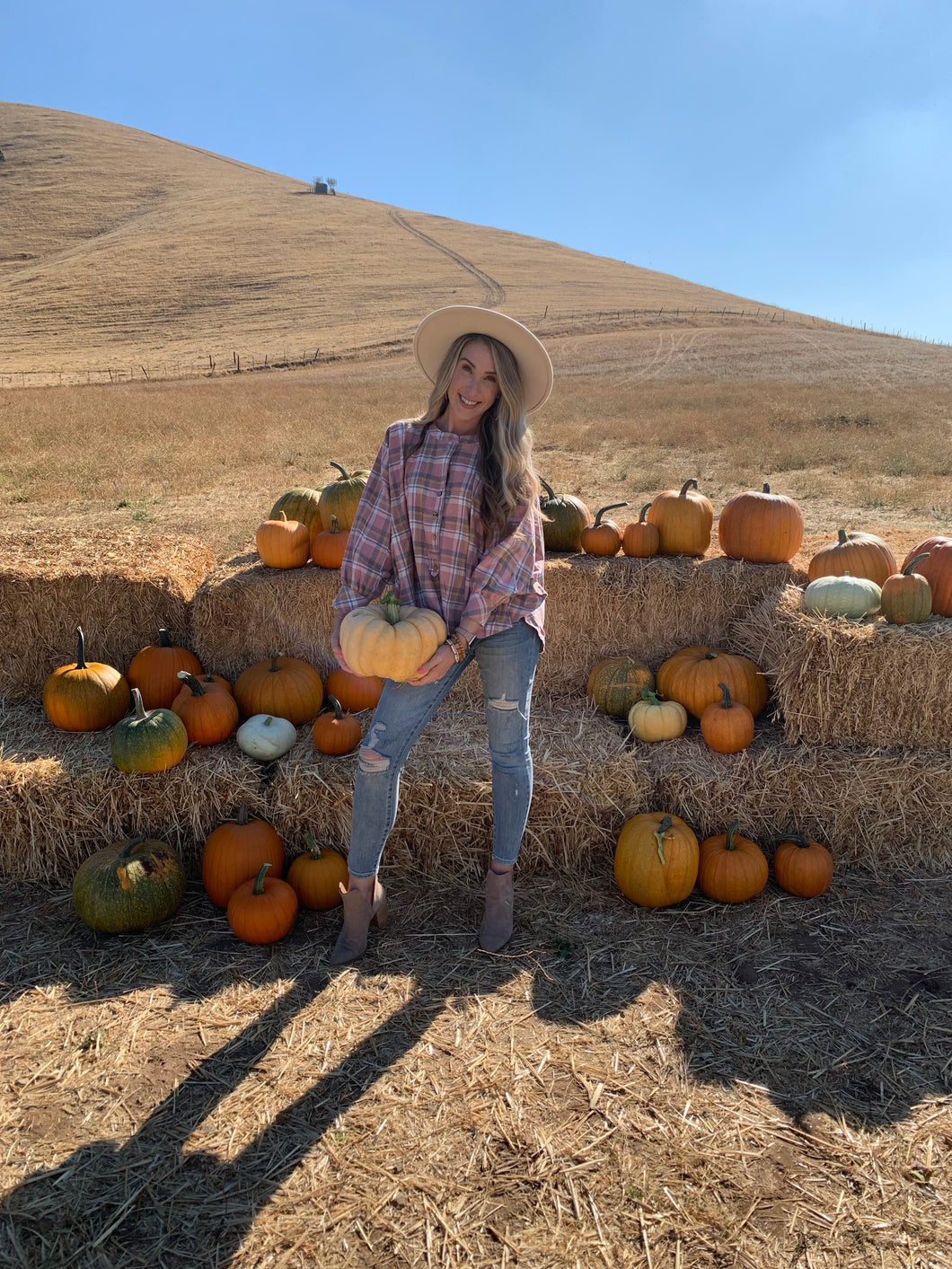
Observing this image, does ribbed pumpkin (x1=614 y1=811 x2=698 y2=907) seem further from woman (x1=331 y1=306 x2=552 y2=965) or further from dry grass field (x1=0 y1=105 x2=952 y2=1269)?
woman (x1=331 y1=306 x2=552 y2=965)

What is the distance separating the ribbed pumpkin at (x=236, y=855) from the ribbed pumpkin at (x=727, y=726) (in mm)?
2241

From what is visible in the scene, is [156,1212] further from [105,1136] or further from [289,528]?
[289,528]

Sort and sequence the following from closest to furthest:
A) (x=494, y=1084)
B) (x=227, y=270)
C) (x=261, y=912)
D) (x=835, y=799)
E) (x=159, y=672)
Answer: (x=494, y=1084) < (x=261, y=912) < (x=835, y=799) < (x=159, y=672) < (x=227, y=270)

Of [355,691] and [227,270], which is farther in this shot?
[227,270]

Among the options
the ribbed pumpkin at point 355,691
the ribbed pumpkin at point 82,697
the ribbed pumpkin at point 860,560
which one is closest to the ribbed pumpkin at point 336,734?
the ribbed pumpkin at point 355,691

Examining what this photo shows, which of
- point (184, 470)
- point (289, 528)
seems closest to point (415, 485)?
point (289, 528)

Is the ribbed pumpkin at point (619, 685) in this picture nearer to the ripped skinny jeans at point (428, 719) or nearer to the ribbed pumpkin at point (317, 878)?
the ripped skinny jeans at point (428, 719)

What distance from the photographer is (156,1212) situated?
217cm

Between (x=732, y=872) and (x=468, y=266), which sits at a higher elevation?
(x=468, y=266)

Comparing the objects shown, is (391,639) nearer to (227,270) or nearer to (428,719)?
(428,719)

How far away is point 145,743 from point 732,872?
2.81 metres

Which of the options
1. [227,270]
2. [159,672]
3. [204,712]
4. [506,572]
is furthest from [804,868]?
[227,270]

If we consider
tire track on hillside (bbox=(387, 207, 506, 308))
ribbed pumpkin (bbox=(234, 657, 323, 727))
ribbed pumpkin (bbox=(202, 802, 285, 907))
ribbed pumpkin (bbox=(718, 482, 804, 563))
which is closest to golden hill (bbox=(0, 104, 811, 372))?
tire track on hillside (bbox=(387, 207, 506, 308))

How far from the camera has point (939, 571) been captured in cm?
418
